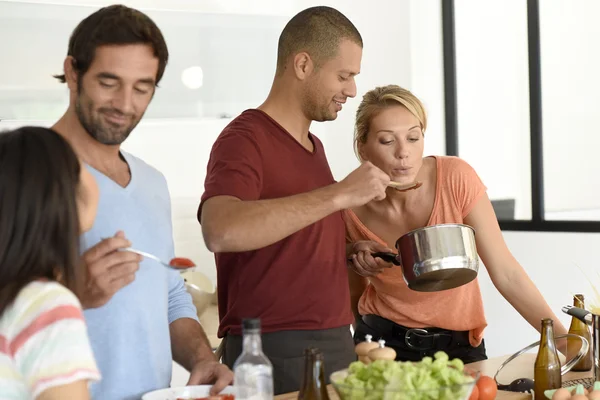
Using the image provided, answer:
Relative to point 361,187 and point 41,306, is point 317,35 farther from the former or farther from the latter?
point 41,306

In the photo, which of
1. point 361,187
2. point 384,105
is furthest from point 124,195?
point 384,105

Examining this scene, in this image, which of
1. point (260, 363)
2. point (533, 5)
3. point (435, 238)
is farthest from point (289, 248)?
point (533, 5)

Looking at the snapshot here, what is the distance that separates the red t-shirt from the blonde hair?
1.28 feet

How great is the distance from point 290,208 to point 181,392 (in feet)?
1.65

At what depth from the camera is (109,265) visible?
1.52m

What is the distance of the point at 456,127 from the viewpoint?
17.9 ft

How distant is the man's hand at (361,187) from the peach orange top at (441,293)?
52 cm

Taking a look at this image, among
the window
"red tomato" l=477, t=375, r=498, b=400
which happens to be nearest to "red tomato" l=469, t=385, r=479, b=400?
"red tomato" l=477, t=375, r=498, b=400

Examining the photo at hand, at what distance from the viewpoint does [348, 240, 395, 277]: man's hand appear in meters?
2.29

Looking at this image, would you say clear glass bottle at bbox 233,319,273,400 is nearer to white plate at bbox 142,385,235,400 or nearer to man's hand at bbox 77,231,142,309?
white plate at bbox 142,385,235,400

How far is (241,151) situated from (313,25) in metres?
0.44

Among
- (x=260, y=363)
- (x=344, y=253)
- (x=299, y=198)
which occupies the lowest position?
(x=260, y=363)

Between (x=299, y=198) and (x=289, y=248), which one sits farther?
(x=289, y=248)

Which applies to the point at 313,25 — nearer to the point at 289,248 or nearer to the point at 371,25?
the point at 289,248
